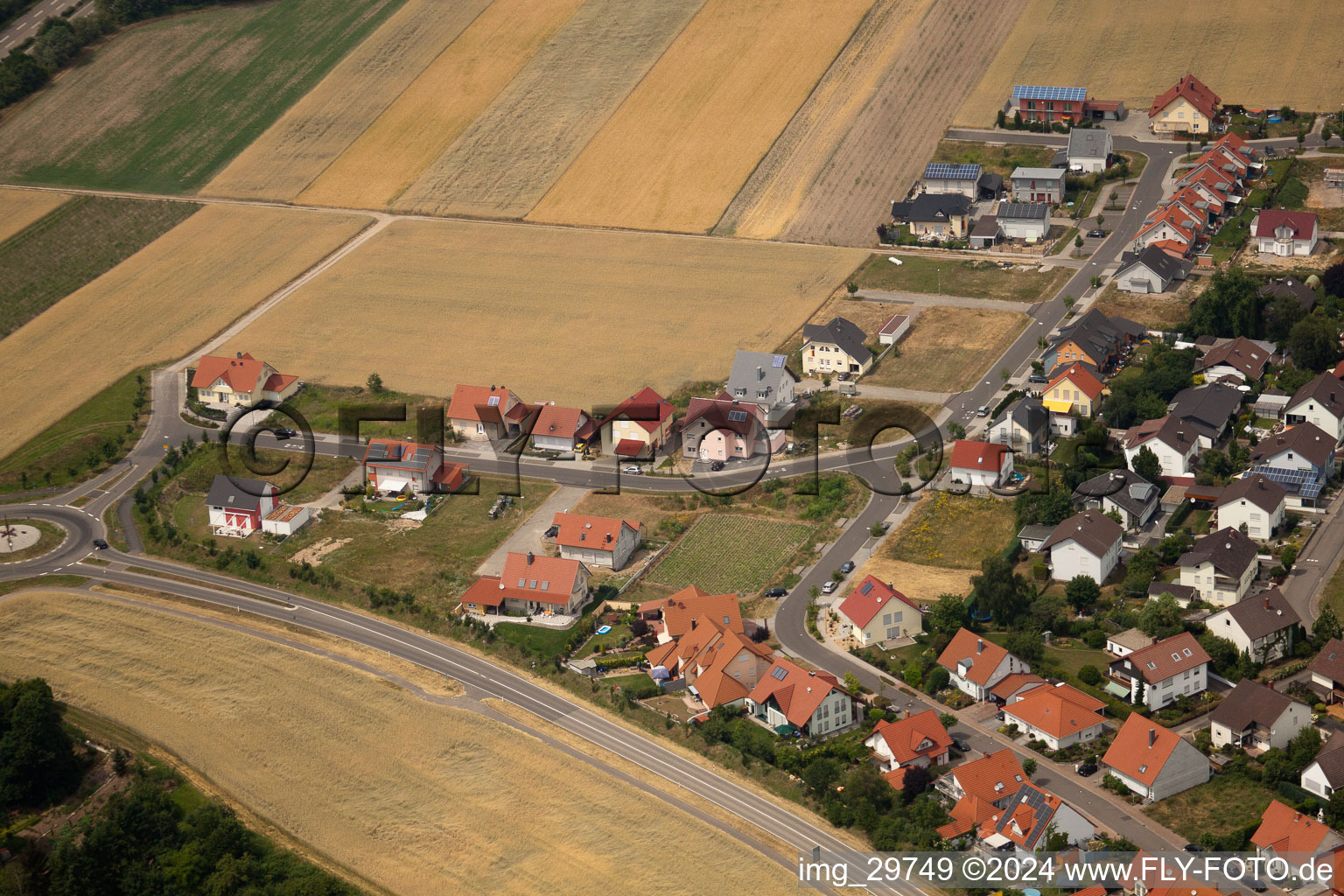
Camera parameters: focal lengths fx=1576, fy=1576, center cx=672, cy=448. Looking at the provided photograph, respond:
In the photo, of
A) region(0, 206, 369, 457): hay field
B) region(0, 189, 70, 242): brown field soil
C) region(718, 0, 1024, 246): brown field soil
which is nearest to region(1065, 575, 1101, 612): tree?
region(718, 0, 1024, 246): brown field soil

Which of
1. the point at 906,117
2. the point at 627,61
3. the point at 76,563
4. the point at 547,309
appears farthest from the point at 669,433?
the point at 627,61

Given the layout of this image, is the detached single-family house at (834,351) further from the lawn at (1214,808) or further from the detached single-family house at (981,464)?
the lawn at (1214,808)

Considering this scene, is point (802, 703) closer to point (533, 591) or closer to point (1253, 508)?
point (533, 591)

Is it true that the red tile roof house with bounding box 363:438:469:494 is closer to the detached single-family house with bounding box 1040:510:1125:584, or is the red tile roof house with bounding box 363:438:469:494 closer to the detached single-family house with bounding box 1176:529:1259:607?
the detached single-family house with bounding box 1040:510:1125:584

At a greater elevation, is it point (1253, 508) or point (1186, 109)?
point (1186, 109)

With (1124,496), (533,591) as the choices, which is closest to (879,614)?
(1124,496)

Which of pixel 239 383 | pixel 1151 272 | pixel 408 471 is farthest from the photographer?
pixel 1151 272

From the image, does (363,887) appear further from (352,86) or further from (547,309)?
(352,86)
